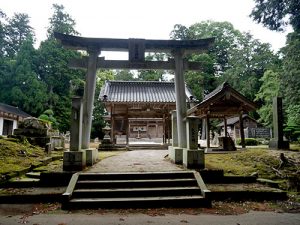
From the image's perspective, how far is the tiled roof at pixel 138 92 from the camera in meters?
19.6

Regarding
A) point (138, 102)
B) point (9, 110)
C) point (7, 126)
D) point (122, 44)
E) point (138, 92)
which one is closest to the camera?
point (122, 44)

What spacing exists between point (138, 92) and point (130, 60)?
13.1 m

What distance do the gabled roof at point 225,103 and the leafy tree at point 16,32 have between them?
124ft

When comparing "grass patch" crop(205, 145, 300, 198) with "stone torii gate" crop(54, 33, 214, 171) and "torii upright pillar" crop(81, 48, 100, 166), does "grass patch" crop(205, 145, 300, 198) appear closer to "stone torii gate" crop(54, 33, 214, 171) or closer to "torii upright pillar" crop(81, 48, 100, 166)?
"stone torii gate" crop(54, 33, 214, 171)

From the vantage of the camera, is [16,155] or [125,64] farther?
[16,155]

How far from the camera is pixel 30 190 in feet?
21.2

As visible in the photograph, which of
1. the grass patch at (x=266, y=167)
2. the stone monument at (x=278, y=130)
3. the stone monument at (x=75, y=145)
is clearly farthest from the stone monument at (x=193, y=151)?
the stone monument at (x=278, y=130)

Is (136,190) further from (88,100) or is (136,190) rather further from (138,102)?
(138,102)

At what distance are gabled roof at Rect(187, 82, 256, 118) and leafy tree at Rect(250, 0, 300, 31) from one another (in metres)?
4.13

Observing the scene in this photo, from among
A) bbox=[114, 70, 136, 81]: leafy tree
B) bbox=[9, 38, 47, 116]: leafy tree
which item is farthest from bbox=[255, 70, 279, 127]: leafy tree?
bbox=[114, 70, 136, 81]: leafy tree

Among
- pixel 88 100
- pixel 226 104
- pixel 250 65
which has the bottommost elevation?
pixel 88 100

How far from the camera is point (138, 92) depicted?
72.3 ft

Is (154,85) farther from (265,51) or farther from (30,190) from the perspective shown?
(265,51)

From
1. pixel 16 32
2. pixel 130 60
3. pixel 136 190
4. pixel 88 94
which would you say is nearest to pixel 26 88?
pixel 16 32
